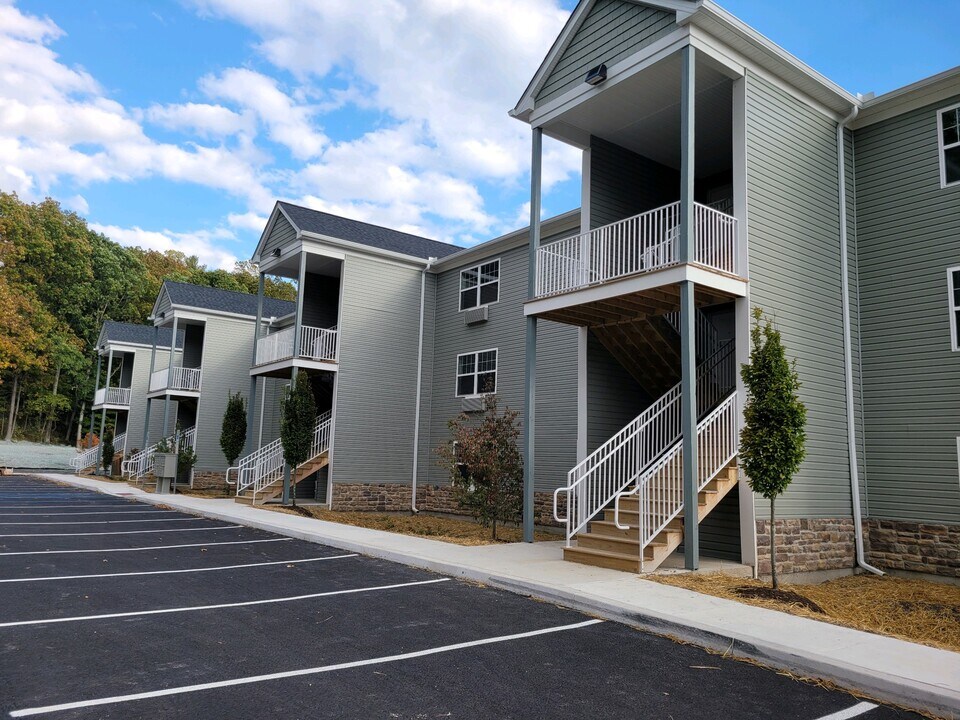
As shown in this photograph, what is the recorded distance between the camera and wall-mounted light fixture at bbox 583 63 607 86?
37.0 ft

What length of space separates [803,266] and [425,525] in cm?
1022

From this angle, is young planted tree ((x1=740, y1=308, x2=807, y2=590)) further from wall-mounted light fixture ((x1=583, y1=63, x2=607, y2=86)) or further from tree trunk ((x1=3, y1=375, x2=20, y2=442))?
tree trunk ((x1=3, y1=375, x2=20, y2=442))

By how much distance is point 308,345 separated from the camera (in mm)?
20156

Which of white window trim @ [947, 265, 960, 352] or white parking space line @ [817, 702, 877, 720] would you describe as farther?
white window trim @ [947, 265, 960, 352]

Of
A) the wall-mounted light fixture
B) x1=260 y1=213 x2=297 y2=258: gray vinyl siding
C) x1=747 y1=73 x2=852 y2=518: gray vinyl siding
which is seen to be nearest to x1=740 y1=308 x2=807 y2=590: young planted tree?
x1=747 y1=73 x2=852 y2=518: gray vinyl siding

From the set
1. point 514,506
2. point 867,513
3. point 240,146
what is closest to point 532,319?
point 514,506

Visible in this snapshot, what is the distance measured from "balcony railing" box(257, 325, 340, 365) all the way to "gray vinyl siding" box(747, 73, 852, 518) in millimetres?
12513

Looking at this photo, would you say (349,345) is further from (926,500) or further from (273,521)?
(926,500)

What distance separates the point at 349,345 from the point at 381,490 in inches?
170

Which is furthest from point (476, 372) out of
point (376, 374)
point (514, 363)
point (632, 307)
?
point (632, 307)

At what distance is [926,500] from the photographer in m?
11.0

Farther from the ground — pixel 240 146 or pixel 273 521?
pixel 240 146

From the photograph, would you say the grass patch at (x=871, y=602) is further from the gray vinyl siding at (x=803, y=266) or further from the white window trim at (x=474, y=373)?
the white window trim at (x=474, y=373)

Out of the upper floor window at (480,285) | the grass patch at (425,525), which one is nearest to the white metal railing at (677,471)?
the grass patch at (425,525)
